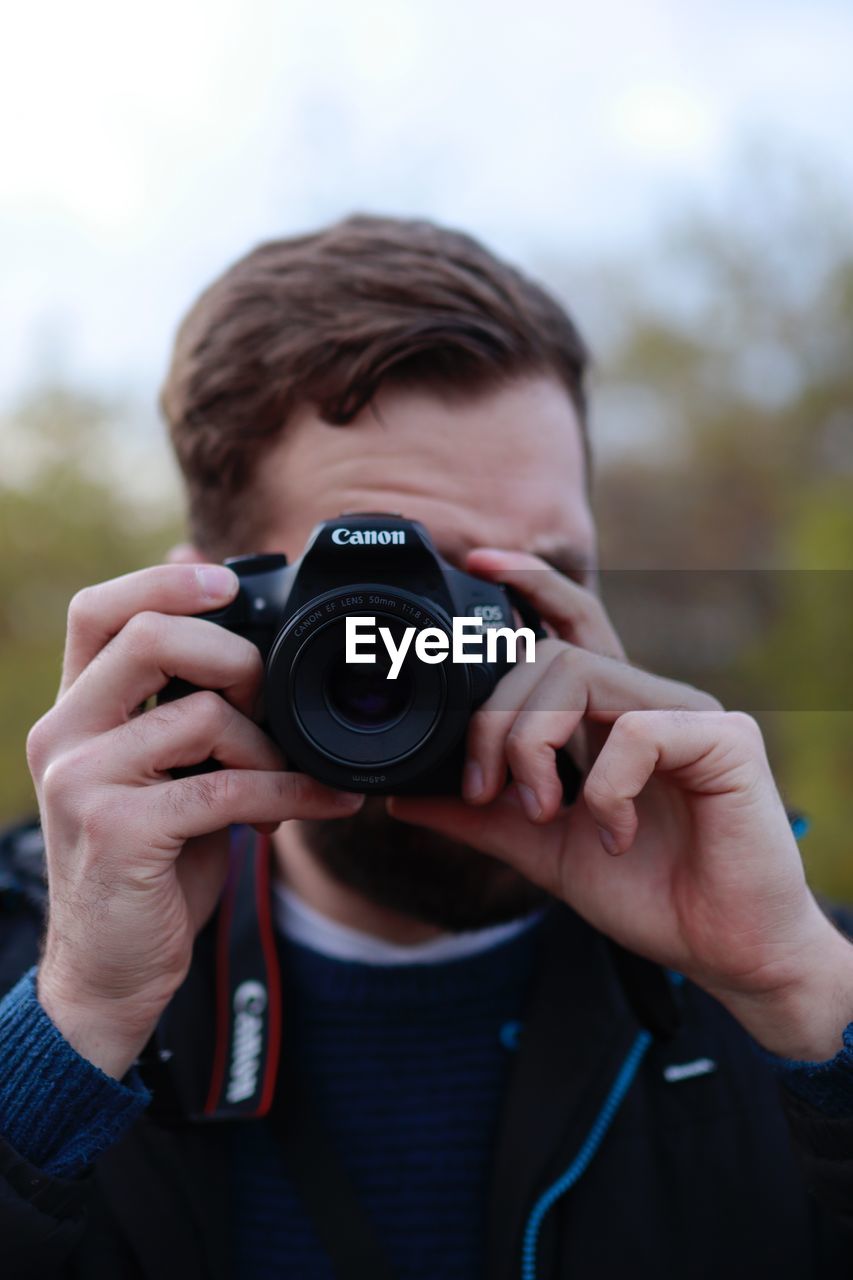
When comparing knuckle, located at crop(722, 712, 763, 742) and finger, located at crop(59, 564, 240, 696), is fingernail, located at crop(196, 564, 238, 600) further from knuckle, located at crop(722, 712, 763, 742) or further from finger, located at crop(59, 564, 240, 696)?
knuckle, located at crop(722, 712, 763, 742)

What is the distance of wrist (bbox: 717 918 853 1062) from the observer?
1390 mm

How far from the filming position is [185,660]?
Result: 4.50ft

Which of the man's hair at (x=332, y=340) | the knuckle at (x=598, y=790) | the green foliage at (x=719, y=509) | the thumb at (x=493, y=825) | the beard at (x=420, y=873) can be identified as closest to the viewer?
the knuckle at (x=598, y=790)

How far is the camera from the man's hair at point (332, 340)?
1.84 meters

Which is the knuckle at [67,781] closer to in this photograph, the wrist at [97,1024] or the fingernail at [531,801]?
the wrist at [97,1024]

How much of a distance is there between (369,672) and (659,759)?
0.41 m

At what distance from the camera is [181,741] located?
136cm

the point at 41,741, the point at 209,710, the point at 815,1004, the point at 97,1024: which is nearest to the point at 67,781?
the point at 41,741

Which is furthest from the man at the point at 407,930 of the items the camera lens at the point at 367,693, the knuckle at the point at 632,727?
the camera lens at the point at 367,693

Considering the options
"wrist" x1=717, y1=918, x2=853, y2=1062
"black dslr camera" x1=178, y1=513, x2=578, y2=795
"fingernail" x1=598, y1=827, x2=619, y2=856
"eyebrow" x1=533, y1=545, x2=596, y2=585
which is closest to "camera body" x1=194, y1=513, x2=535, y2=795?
"black dslr camera" x1=178, y1=513, x2=578, y2=795

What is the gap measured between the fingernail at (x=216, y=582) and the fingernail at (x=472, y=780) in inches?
16.3

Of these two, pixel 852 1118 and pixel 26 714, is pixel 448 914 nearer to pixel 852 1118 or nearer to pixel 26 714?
pixel 852 1118

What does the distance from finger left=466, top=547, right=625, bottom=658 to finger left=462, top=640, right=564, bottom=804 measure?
0.44 feet

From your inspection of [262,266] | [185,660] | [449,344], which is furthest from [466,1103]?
[262,266]
